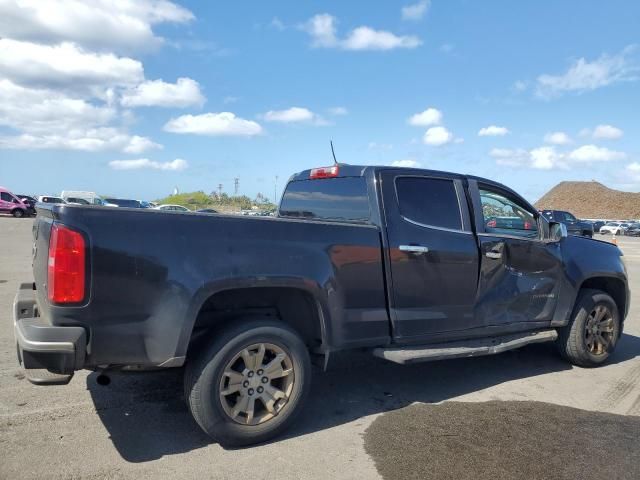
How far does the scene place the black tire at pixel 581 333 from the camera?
18.1 feet

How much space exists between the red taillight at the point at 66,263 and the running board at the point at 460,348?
2.26 m

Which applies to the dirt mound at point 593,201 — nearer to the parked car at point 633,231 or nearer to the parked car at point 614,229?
the parked car at point 614,229

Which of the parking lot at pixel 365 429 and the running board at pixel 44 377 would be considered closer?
the running board at pixel 44 377

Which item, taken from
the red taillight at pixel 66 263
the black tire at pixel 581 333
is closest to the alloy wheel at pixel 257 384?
the red taillight at pixel 66 263

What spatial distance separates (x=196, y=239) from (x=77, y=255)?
687mm

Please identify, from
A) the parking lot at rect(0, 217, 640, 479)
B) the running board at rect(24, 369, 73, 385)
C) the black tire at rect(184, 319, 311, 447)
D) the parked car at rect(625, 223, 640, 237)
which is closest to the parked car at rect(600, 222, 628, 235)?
the parked car at rect(625, 223, 640, 237)

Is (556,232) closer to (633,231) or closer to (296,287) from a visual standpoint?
(296,287)

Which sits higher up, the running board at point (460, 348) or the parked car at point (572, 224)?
the parked car at point (572, 224)

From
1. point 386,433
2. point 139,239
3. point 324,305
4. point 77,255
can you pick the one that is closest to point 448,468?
point 386,433

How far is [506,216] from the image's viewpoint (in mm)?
5266

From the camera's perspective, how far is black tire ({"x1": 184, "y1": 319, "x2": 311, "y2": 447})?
11.1 feet

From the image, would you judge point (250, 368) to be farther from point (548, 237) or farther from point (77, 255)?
point (548, 237)

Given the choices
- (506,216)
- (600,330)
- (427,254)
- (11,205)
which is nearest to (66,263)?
(427,254)

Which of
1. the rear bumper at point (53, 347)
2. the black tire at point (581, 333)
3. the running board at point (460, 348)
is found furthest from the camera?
the black tire at point (581, 333)
